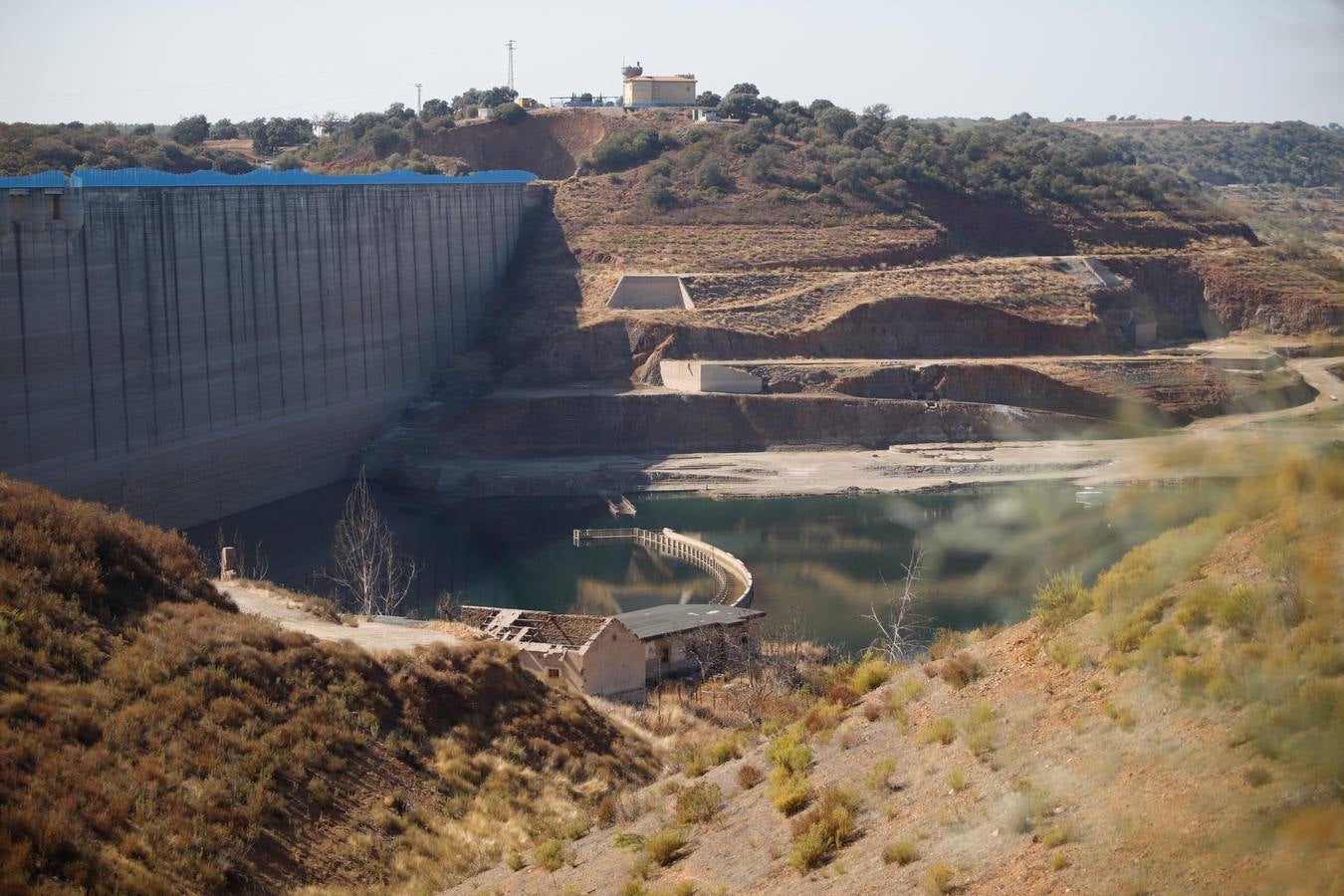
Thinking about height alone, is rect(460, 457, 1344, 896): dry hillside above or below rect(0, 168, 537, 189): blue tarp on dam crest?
below

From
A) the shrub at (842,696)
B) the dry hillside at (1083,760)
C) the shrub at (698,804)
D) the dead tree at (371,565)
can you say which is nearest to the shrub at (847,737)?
the dry hillside at (1083,760)

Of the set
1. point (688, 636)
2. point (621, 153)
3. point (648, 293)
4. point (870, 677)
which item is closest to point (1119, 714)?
point (870, 677)

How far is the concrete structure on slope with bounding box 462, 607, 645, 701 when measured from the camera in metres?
27.3

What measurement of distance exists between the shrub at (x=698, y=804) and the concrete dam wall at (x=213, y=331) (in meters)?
33.6

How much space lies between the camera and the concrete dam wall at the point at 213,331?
42.8 m

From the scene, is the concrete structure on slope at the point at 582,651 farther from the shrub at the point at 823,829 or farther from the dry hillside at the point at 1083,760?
the shrub at the point at 823,829

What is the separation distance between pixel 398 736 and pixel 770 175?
6189cm

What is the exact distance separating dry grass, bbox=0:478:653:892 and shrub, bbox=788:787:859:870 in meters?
5.15

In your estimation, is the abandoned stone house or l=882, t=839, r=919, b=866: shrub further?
the abandoned stone house

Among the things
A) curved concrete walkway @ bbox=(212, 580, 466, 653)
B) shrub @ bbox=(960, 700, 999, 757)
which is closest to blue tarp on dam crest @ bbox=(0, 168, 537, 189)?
curved concrete walkway @ bbox=(212, 580, 466, 653)

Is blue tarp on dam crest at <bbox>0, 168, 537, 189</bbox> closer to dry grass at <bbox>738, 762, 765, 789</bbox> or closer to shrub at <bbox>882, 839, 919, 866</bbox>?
dry grass at <bbox>738, 762, 765, 789</bbox>

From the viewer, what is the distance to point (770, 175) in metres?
76.7

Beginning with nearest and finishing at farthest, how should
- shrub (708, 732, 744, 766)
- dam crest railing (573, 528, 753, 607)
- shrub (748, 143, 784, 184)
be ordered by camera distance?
1. shrub (708, 732, 744, 766)
2. dam crest railing (573, 528, 753, 607)
3. shrub (748, 143, 784, 184)

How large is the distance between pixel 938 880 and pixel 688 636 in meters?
22.2
